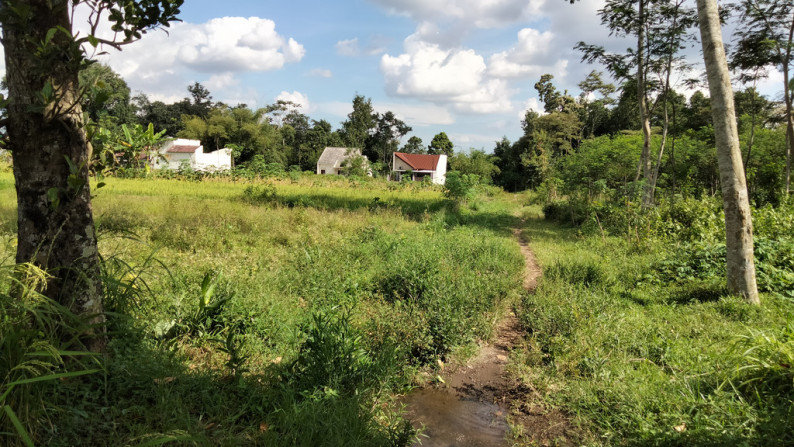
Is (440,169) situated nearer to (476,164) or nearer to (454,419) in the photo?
(476,164)

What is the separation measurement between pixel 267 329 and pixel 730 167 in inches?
270

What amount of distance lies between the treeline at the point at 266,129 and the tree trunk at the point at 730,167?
95.2 feet

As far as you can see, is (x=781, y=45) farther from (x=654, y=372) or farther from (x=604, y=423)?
(x=604, y=423)

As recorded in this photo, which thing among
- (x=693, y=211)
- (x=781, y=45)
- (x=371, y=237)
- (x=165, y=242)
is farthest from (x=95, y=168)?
(x=781, y=45)

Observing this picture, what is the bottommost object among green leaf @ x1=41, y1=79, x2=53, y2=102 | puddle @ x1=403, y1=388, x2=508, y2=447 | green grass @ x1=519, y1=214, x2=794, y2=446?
Result: puddle @ x1=403, y1=388, x2=508, y2=447

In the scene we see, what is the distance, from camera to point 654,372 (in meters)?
3.97

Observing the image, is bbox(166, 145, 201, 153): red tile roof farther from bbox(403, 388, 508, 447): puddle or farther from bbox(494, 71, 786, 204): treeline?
bbox(403, 388, 508, 447): puddle

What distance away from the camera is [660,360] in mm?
4223

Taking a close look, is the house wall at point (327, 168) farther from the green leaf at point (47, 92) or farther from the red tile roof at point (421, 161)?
the green leaf at point (47, 92)

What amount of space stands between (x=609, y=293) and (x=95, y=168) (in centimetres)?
707

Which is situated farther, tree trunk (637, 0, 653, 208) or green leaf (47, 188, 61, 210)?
tree trunk (637, 0, 653, 208)

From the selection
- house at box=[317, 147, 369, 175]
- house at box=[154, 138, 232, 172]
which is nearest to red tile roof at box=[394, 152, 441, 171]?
house at box=[317, 147, 369, 175]

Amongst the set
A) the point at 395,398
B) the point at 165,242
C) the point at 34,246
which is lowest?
the point at 395,398

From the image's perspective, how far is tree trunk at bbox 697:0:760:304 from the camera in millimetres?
5699
